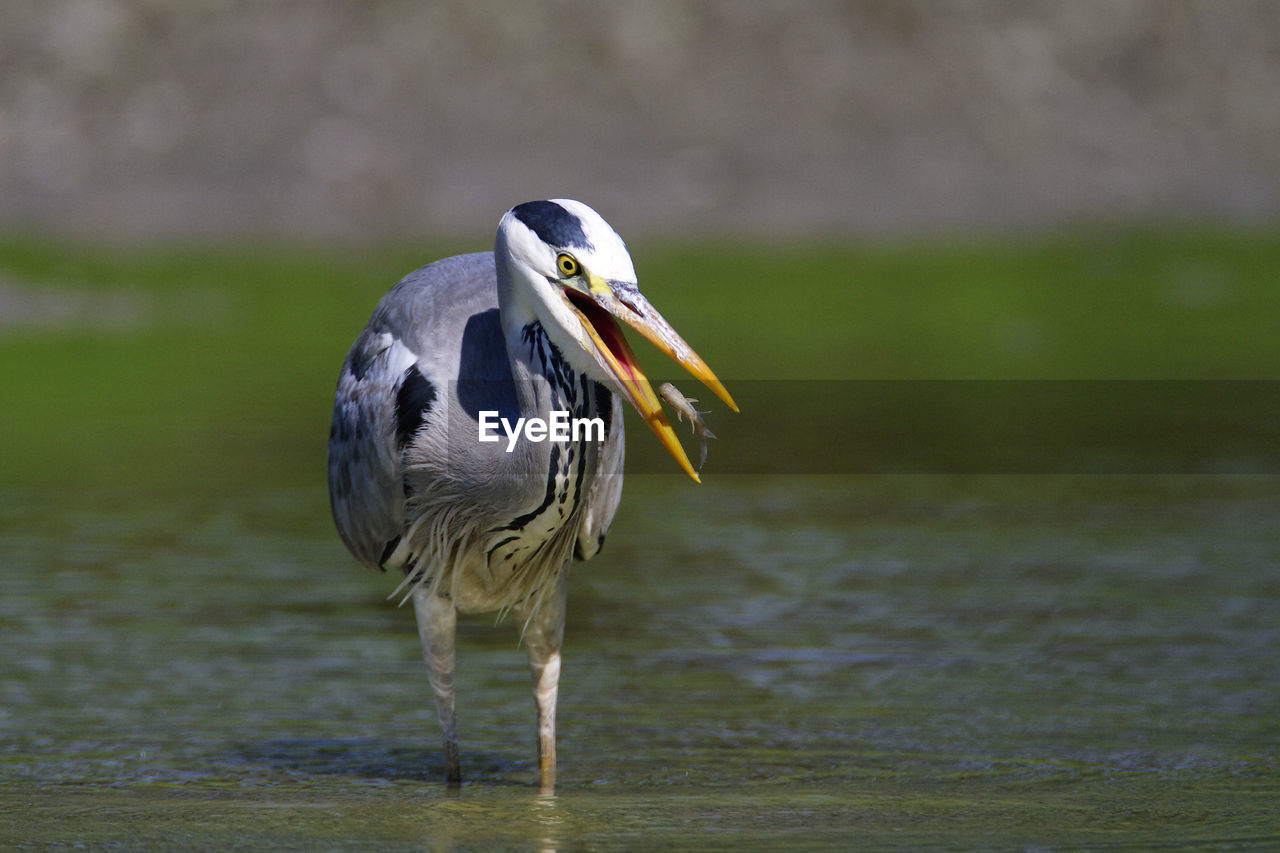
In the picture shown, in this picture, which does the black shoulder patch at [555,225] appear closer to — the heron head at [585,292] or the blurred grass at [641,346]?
the heron head at [585,292]

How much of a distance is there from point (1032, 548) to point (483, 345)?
152 inches

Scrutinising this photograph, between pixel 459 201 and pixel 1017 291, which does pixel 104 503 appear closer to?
pixel 1017 291

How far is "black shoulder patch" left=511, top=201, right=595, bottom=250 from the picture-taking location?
18.7ft

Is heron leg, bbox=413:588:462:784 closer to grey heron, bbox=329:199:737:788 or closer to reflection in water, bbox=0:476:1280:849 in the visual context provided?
grey heron, bbox=329:199:737:788

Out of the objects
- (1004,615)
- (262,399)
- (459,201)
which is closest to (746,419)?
(262,399)

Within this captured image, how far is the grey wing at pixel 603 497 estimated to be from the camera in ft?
21.9

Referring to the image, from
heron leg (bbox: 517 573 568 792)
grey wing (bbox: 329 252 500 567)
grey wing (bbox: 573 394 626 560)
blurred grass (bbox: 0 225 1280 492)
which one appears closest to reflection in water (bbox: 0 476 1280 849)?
heron leg (bbox: 517 573 568 792)

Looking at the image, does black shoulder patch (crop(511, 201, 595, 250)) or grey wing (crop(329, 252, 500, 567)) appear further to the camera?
grey wing (crop(329, 252, 500, 567))

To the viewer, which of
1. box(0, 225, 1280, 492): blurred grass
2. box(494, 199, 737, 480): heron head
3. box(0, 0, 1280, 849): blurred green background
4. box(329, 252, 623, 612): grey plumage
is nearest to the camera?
box(494, 199, 737, 480): heron head

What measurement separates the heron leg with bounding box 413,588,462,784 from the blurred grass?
458cm

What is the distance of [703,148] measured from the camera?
23078 millimetres

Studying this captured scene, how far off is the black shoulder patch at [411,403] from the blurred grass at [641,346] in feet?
15.8

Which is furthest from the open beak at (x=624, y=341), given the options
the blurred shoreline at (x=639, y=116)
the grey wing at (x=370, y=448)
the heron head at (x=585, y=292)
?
the blurred shoreline at (x=639, y=116)

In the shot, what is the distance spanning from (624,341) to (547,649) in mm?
1304
